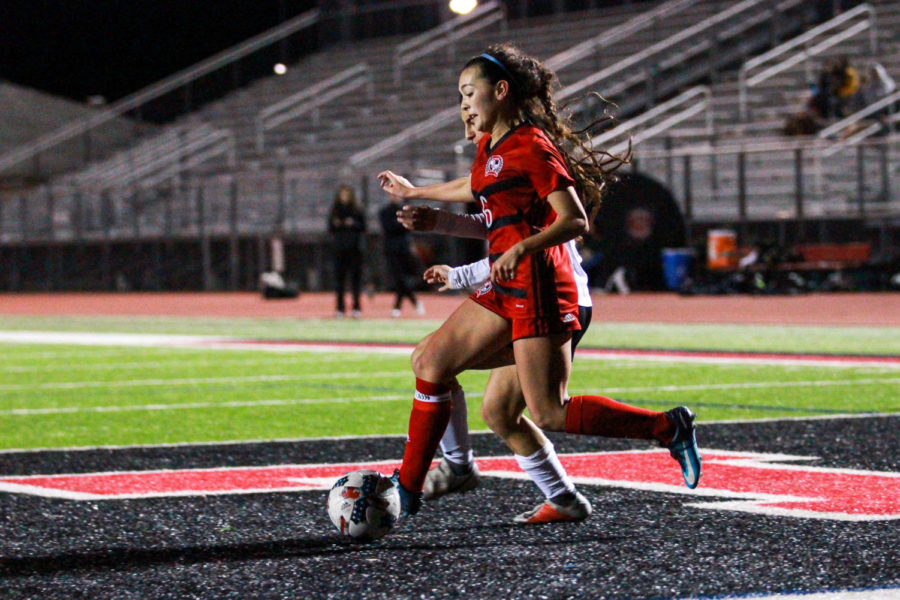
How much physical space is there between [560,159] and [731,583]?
1661 mm


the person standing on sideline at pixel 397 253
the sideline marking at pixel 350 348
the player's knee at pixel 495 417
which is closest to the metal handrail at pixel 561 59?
the person standing on sideline at pixel 397 253

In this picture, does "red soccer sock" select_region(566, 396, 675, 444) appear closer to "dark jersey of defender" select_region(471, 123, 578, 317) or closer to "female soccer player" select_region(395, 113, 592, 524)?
"female soccer player" select_region(395, 113, 592, 524)

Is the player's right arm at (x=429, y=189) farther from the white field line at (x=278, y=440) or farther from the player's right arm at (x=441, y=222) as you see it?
the white field line at (x=278, y=440)

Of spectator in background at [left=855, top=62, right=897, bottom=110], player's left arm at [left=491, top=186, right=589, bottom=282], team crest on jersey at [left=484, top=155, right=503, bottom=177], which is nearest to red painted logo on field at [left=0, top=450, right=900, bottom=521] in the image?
player's left arm at [left=491, top=186, right=589, bottom=282]

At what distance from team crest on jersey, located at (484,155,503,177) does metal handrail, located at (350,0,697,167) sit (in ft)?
99.9

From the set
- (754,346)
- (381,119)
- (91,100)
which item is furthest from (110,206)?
(754,346)

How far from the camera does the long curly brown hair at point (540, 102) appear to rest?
5395 mm

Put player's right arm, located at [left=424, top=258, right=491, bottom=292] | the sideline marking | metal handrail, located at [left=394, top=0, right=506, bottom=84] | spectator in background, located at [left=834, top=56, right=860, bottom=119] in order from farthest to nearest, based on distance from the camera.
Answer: metal handrail, located at [left=394, top=0, right=506, bottom=84], spectator in background, located at [left=834, top=56, right=860, bottom=119], the sideline marking, player's right arm, located at [left=424, top=258, right=491, bottom=292]

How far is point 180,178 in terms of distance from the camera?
4053 cm

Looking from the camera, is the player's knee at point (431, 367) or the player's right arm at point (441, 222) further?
the player's right arm at point (441, 222)

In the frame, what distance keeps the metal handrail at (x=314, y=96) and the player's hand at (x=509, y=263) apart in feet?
118

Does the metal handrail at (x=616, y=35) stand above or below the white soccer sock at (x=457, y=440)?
above

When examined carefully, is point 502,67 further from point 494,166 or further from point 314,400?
point 314,400

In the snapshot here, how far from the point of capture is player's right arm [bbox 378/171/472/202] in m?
5.70
